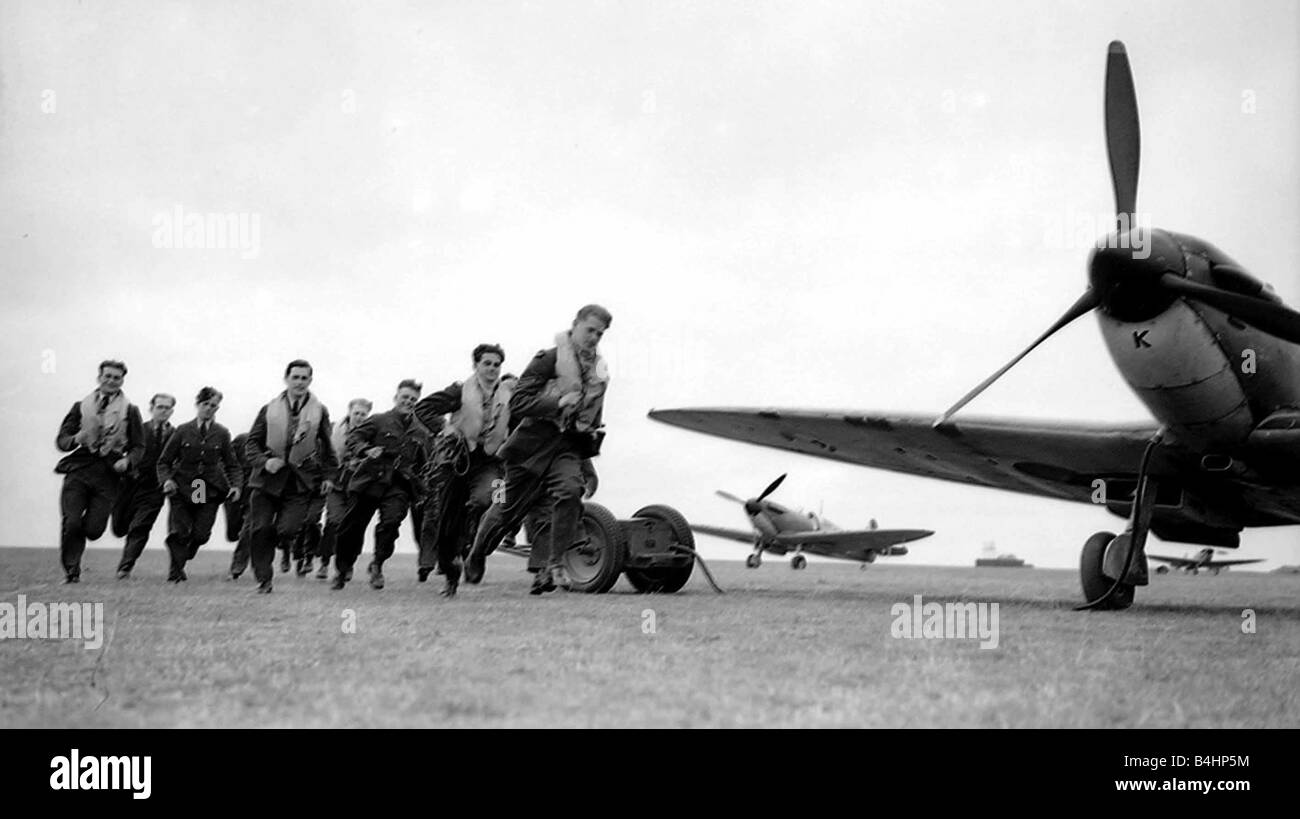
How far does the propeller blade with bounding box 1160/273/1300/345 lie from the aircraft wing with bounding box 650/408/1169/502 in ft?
5.56

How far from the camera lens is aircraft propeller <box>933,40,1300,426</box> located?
6.81 metres

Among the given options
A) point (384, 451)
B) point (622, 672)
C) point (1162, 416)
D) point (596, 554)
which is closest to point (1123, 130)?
point (1162, 416)

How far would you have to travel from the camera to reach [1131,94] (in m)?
7.46

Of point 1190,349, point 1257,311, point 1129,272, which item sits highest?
point 1129,272

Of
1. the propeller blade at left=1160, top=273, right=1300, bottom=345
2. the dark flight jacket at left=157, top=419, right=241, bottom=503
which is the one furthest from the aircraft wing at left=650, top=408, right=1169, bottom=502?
the dark flight jacket at left=157, top=419, right=241, bottom=503

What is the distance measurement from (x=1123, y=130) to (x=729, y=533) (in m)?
24.7

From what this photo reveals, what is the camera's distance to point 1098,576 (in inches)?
333

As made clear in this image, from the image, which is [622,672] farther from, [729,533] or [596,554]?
[729,533]

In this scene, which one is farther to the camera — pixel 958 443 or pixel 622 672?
pixel 958 443

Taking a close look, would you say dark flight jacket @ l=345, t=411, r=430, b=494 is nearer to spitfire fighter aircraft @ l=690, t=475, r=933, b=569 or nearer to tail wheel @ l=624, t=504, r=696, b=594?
tail wheel @ l=624, t=504, r=696, b=594

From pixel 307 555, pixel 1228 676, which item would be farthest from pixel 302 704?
pixel 307 555

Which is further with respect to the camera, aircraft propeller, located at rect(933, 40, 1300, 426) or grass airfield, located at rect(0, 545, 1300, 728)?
aircraft propeller, located at rect(933, 40, 1300, 426)

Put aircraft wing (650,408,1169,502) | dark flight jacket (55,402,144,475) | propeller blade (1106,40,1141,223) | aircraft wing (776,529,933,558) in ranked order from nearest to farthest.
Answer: propeller blade (1106,40,1141,223) → aircraft wing (650,408,1169,502) → dark flight jacket (55,402,144,475) → aircraft wing (776,529,933,558)

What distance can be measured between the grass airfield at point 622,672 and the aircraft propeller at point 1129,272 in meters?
2.01
